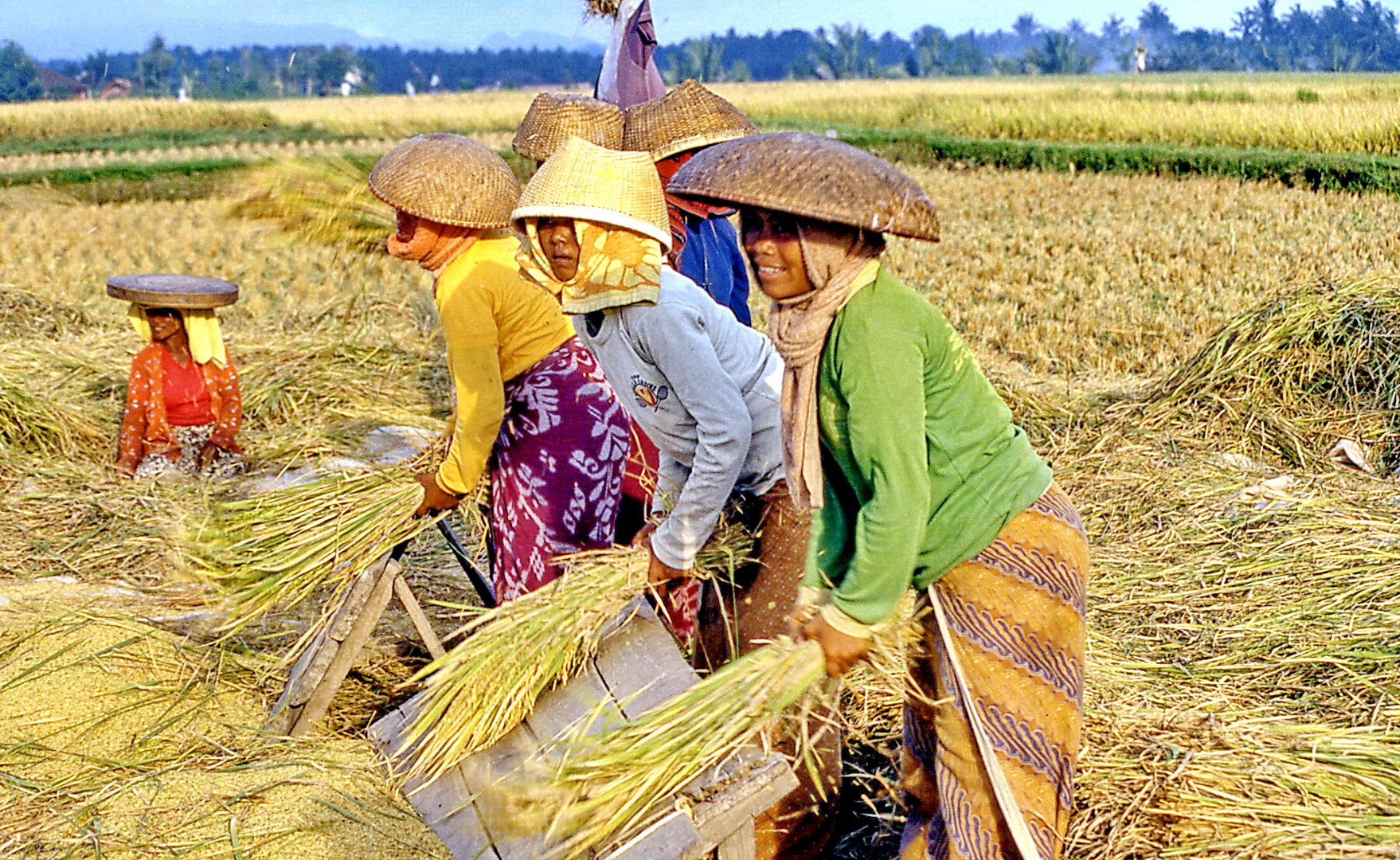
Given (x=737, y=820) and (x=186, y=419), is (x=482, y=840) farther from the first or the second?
(x=186, y=419)

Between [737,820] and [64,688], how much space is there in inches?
85.8

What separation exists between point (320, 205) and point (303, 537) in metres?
0.96

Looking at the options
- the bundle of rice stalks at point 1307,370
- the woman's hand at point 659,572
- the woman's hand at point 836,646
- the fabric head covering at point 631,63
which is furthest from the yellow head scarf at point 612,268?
the bundle of rice stalks at point 1307,370

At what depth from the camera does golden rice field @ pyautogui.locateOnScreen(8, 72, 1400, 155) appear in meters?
17.4

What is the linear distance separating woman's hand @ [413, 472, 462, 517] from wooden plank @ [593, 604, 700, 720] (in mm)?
842

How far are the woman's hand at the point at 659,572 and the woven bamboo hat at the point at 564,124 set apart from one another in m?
1.54

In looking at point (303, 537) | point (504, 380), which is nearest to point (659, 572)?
point (504, 380)

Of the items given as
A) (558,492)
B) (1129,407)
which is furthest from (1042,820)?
(1129,407)

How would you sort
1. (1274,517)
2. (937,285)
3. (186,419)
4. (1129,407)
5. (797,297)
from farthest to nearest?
1. (937,285)
2. (1129,407)
3. (186,419)
4. (1274,517)
5. (797,297)

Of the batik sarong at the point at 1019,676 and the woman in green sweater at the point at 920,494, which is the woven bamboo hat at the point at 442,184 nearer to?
the woman in green sweater at the point at 920,494

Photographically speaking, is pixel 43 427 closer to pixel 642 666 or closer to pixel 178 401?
pixel 178 401

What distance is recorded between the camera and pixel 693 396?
95.0 inches

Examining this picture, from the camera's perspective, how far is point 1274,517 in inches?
168

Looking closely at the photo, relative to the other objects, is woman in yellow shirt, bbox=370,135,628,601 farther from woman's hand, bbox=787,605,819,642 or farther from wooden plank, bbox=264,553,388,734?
woman's hand, bbox=787,605,819,642
